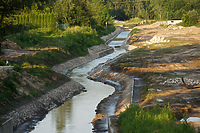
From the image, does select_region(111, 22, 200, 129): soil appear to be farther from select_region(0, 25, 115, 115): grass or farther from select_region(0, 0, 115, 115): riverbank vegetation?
select_region(0, 0, 115, 115): riverbank vegetation

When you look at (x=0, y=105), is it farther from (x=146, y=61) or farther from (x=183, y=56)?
(x=183, y=56)

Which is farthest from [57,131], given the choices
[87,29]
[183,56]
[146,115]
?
[87,29]

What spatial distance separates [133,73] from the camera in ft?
142

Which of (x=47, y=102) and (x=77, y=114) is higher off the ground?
(x=47, y=102)

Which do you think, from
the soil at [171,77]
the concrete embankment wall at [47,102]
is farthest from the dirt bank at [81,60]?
the soil at [171,77]

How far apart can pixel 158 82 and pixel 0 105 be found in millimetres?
16122

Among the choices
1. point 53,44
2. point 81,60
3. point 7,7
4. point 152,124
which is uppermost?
point 7,7

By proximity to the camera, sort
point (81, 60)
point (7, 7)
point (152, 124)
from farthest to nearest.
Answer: point (81, 60)
point (7, 7)
point (152, 124)

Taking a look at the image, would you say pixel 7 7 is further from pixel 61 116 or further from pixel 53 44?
pixel 53 44

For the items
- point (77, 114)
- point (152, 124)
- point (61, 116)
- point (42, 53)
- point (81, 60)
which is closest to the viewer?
point (152, 124)

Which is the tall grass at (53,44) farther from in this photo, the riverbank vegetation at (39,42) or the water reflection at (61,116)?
the water reflection at (61,116)

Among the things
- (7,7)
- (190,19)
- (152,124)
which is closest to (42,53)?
(7,7)

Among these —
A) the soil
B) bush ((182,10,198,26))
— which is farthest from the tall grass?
bush ((182,10,198,26))

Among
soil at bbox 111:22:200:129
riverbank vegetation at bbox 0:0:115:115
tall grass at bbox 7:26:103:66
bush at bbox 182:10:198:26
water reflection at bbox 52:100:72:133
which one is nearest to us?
soil at bbox 111:22:200:129
